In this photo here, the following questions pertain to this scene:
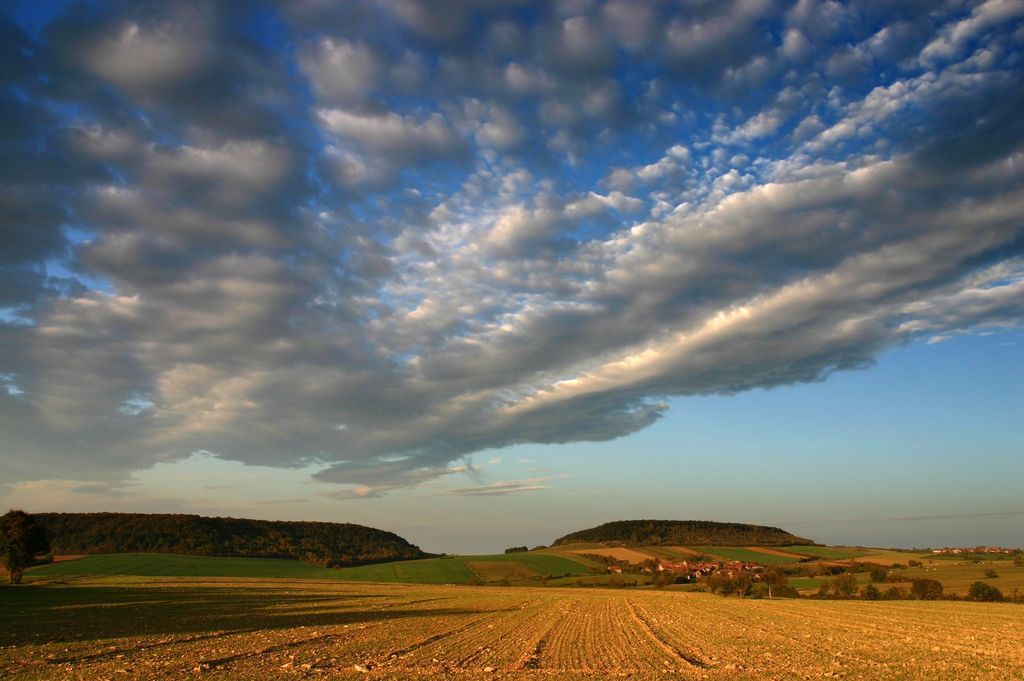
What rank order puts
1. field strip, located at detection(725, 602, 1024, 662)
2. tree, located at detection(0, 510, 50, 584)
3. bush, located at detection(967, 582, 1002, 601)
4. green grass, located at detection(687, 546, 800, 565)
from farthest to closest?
green grass, located at detection(687, 546, 800, 565)
tree, located at detection(0, 510, 50, 584)
bush, located at detection(967, 582, 1002, 601)
field strip, located at detection(725, 602, 1024, 662)

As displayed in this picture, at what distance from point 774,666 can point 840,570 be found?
10672 cm

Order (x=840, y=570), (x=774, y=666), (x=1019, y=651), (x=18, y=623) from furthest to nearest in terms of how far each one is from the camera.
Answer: (x=840, y=570) < (x=18, y=623) < (x=1019, y=651) < (x=774, y=666)

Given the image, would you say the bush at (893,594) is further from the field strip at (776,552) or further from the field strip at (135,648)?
the field strip at (135,648)

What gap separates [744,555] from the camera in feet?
464

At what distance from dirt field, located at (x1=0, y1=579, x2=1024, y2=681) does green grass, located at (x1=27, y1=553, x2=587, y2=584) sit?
226 ft

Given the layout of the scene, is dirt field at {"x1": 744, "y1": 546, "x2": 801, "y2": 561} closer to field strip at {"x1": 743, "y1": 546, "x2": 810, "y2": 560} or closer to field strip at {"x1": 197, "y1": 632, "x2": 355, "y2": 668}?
field strip at {"x1": 743, "y1": 546, "x2": 810, "y2": 560}

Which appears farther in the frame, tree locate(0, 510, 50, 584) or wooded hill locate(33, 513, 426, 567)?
wooded hill locate(33, 513, 426, 567)

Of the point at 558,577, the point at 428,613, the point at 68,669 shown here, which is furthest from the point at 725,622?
the point at 558,577

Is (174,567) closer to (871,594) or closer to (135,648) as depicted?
(135,648)

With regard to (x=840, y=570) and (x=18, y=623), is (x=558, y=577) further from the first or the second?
(x=18, y=623)

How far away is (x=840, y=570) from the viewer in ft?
365

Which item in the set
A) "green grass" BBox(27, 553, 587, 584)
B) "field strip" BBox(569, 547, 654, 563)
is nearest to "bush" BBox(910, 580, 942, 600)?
"green grass" BBox(27, 553, 587, 584)

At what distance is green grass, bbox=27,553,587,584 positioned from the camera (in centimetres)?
10500

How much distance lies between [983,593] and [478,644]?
75.1m
